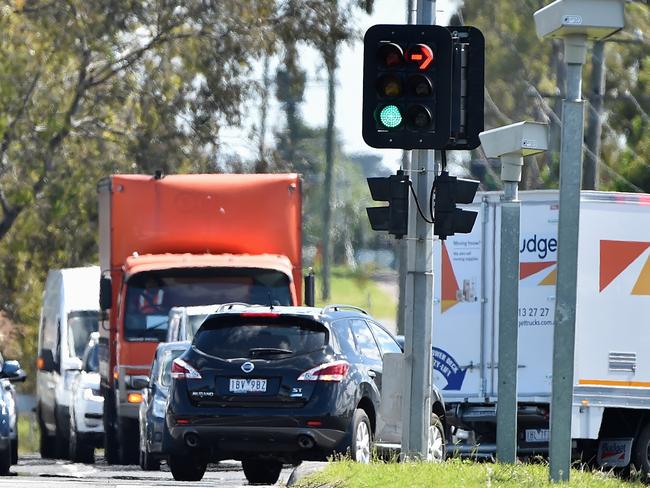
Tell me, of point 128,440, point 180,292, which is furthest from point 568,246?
point 128,440

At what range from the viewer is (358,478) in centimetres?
1295

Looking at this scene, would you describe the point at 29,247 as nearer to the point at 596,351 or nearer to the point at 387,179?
the point at 596,351

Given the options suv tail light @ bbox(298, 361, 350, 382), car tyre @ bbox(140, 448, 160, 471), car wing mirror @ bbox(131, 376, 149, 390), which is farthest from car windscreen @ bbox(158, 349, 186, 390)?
suv tail light @ bbox(298, 361, 350, 382)

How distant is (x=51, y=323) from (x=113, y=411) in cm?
508

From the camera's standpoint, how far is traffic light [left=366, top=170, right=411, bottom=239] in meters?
14.7

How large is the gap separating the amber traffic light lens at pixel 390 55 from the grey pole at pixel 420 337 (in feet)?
4.08

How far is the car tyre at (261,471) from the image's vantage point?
1786 cm

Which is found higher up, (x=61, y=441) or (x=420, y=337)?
(x=420, y=337)

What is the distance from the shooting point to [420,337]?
586 inches

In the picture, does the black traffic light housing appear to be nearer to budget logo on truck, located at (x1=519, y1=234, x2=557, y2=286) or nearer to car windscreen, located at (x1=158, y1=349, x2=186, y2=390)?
budget logo on truck, located at (x1=519, y1=234, x2=557, y2=286)

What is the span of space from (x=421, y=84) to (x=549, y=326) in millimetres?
5751

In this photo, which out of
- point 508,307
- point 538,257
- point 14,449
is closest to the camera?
point 508,307

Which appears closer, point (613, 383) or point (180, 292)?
point (613, 383)

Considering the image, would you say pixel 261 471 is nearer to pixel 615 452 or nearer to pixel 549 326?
pixel 549 326
